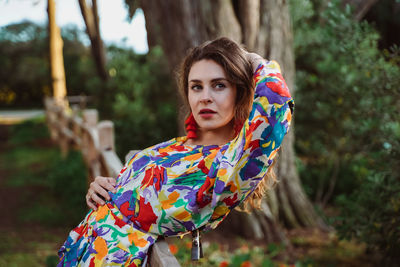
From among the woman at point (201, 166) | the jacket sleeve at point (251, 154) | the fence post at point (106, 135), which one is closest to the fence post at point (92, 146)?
the fence post at point (106, 135)

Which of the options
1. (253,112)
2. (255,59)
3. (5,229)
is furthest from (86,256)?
(5,229)

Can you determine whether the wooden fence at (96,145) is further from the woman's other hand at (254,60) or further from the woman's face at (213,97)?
the woman's other hand at (254,60)

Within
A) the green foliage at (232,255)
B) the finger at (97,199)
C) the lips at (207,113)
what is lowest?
the green foliage at (232,255)

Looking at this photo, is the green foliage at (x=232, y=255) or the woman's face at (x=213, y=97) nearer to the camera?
the woman's face at (x=213, y=97)

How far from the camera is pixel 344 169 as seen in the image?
5633 mm

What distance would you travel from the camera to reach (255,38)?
3527 mm

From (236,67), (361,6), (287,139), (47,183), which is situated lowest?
Answer: (47,183)

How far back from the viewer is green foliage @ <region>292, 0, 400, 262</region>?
267 centimetres

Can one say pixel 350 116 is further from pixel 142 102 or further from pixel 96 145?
pixel 142 102

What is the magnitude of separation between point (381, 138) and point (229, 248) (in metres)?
1.74

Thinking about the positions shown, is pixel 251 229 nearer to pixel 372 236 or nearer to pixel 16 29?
pixel 372 236

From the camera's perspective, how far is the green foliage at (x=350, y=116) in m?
2.67

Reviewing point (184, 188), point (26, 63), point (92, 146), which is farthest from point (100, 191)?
point (26, 63)

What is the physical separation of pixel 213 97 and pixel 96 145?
2.43m
